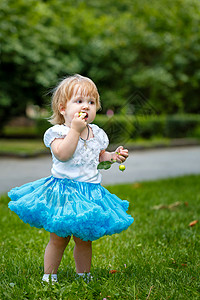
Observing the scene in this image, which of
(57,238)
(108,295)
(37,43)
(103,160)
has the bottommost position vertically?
(108,295)

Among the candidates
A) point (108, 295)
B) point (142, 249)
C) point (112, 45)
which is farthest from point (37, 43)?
point (108, 295)

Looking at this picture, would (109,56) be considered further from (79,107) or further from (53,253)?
(53,253)

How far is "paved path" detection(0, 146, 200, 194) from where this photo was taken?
7.27 metres

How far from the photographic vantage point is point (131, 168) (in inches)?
349

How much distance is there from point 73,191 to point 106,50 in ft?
42.7

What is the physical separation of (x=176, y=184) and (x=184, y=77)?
11.0 m

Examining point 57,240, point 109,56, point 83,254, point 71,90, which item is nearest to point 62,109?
point 71,90

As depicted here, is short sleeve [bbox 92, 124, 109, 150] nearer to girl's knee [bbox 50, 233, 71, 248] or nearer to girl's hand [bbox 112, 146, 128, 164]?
girl's hand [bbox 112, 146, 128, 164]

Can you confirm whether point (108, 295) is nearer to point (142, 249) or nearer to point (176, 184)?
point (142, 249)

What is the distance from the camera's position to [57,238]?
2404 mm

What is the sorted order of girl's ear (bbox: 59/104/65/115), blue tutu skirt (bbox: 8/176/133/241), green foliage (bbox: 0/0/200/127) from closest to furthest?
1. blue tutu skirt (bbox: 8/176/133/241)
2. girl's ear (bbox: 59/104/65/115)
3. green foliage (bbox: 0/0/200/127)

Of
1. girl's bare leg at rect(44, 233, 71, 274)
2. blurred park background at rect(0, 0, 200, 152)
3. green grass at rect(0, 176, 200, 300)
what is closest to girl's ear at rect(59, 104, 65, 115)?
girl's bare leg at rect(44, 233, 71, 274)

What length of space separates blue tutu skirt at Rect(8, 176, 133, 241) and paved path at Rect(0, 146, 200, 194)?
3.83 meters

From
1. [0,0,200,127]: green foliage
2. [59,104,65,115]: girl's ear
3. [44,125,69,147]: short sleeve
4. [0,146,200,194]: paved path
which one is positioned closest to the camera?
[44,125,69,147]: short sleeve
